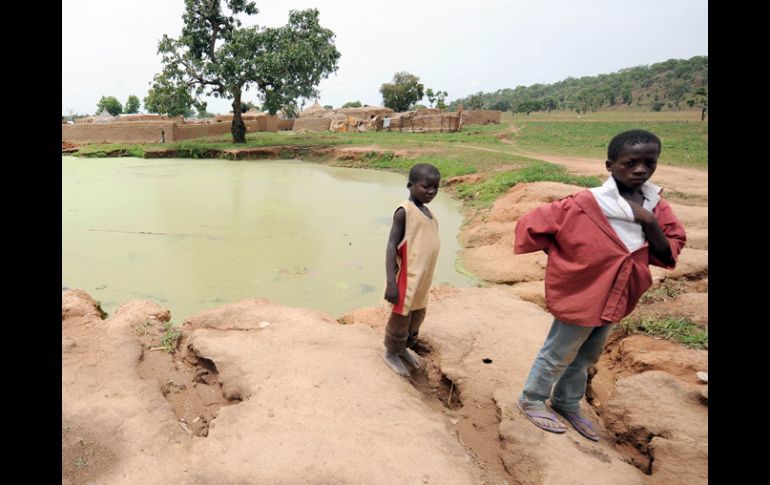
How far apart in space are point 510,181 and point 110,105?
2090 inches

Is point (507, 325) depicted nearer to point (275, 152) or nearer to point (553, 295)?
point (553, 295)

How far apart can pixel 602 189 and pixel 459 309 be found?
1.99 metres

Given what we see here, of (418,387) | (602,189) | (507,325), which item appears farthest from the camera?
(507,325)

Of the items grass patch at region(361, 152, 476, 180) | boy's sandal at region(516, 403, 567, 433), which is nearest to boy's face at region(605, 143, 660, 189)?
boy's sandal at region(516, 403, 567, 433)

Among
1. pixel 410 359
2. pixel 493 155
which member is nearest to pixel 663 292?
pixel 410 359

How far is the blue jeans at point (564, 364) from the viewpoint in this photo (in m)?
1.94

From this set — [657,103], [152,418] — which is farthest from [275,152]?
[657,103]

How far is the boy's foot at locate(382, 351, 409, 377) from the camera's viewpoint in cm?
258

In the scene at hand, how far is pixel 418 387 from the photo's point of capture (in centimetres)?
265

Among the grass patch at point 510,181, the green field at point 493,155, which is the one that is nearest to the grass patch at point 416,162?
the green field at point 493,155

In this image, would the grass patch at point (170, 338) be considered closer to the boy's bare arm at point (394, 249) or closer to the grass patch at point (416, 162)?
the boy's bare arm at point (394, 249)

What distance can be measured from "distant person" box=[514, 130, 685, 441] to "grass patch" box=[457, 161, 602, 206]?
237 inches

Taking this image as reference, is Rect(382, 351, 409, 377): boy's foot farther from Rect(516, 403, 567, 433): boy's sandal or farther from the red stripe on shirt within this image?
Rect(516, 403, 567, 433): boy's sandal
